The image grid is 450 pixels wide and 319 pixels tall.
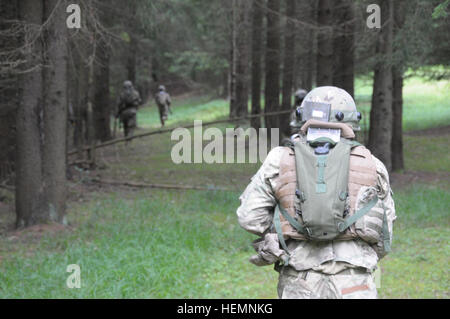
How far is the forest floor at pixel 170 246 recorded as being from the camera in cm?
692

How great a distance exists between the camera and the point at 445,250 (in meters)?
8.44

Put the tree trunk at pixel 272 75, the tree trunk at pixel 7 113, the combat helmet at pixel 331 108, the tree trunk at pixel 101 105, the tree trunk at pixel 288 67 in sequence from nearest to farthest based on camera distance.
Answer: the combat helmet at pixel 331 108, the tree trunk at pixel 7 113, the tree trunk at pixel 288 67, the tree trunk at pixel 272 75, the tree trunk at pixel 101 105

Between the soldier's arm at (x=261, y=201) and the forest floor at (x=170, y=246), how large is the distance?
3343 mm

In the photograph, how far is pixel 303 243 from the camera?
11.7 feet

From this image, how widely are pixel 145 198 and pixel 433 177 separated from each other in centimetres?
735

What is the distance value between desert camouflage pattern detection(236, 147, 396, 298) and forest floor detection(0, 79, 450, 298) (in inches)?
132

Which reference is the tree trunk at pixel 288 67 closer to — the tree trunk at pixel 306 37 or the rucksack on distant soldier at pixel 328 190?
the tree trunk at pixel 306 37

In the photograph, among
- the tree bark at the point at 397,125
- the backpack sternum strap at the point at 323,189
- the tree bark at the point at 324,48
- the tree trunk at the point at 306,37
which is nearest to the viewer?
the backpack sternum strap at the point at 323,189

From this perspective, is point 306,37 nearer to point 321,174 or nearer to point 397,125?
point 397,125

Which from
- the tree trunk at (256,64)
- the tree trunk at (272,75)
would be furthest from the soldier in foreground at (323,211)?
the tree trunk at (256,64)

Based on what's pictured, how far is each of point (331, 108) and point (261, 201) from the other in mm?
718

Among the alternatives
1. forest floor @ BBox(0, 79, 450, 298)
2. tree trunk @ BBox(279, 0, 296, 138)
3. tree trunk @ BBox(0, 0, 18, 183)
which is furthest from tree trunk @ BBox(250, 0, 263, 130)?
tree trunk @ BBox(0, 0, 18, 183)

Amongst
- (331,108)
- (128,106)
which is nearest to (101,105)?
(128,106)

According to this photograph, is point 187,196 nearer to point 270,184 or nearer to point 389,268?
point 389,268
